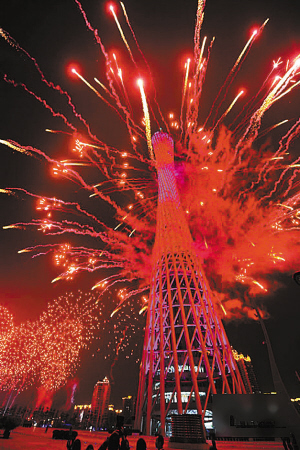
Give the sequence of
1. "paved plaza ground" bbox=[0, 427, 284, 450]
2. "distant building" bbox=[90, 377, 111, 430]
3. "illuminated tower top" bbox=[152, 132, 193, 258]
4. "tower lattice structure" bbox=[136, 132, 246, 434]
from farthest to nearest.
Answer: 1. "distant building" bbox=[90, 377, 111, 430]
2. "illuminated tower top" bbox=[152, 132, 193, 258]
3. "tower lattice structure" bbox=[136, 132, 246, 434]
4. "paved plaza ground" bbox=[0, 427, 284, 450]

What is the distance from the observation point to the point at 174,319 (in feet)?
70.1

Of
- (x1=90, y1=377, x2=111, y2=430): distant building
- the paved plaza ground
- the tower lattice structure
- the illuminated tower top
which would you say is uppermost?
(x1=90, y1=377, x2=111, y2=430): distant building

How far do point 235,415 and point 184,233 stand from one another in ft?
46.8

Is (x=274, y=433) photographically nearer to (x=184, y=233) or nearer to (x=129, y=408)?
(x=184, y=233)

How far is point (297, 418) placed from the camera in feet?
28.9

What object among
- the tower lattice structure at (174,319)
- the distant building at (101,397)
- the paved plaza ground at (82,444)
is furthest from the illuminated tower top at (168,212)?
the distant building at (101,397)

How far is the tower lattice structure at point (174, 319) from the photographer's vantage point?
16.8 metres

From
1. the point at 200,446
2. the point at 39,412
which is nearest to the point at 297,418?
the point at 200,446

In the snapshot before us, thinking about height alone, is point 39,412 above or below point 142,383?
above

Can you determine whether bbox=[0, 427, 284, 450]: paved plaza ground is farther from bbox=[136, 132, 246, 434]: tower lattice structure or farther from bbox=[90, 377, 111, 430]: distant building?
bbox=[90, 377, 111, 430]: distant building

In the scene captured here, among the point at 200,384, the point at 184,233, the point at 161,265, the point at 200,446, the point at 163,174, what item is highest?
the point at 163,174

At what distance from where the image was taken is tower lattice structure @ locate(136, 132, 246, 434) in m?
16.8

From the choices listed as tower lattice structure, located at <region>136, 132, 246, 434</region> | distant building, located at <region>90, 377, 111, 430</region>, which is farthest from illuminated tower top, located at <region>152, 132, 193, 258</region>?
distant building, located at <region>90, 377, 111, 430</region>

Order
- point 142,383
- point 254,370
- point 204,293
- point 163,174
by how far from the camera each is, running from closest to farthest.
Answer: point 142,383
point 204,293
point 163,174
point 254,370
